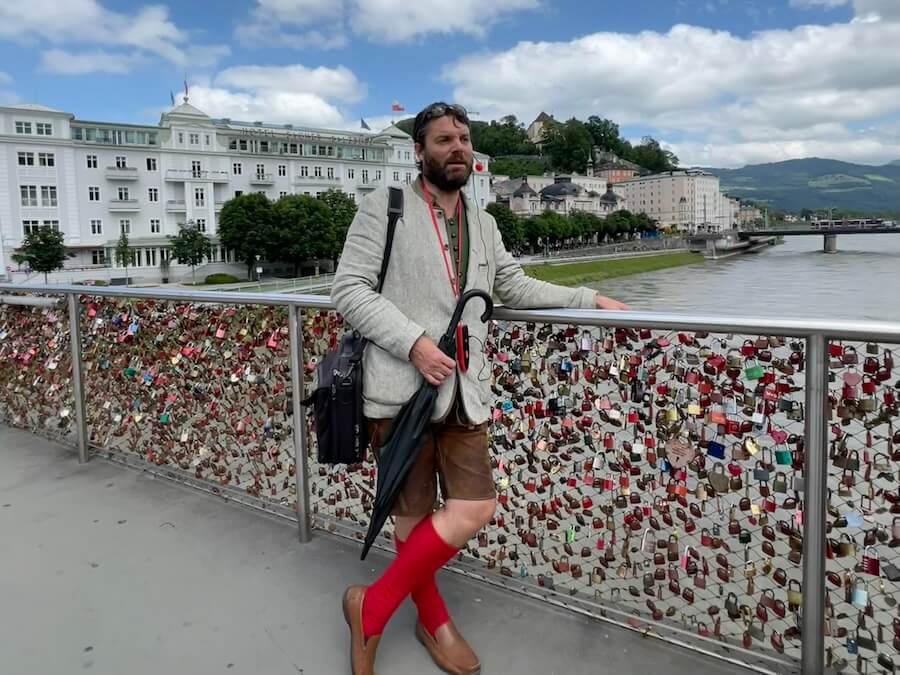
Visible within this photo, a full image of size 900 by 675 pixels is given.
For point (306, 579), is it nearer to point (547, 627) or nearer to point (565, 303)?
point (547, 627)

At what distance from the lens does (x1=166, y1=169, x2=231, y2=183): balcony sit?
189ft

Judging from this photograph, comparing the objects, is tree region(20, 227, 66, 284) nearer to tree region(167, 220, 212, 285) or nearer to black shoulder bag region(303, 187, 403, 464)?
tree region(167, 220, 212, 285)

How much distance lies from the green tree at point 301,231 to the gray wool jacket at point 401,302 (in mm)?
51395

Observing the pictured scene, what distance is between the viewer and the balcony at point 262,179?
6278 centimetres

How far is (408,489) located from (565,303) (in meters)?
0.75

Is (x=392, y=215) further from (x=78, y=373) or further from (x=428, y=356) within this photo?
(x=78, y=373)

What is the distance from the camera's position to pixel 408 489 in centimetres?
199

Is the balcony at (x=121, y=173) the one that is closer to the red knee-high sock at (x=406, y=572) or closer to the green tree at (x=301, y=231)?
the green tree at (x=301, y=231)

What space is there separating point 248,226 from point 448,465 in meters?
52.5

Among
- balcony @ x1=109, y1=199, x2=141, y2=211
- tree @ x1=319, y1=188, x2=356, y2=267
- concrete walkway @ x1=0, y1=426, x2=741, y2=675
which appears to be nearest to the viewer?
concrete walkway @ x1=0, y1=426, x2=741, y2=675

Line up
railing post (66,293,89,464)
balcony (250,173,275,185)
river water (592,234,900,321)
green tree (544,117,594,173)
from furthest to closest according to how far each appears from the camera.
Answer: green tree (544,117,594,173), balcony (250,173,275,185), river water (592,234,900,321), railing post (66,293,89,464)

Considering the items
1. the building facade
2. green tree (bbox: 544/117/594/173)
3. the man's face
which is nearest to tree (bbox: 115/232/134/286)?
the man's face

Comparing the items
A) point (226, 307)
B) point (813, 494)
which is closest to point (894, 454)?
point (813, 494)

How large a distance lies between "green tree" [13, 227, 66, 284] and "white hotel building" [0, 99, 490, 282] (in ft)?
4.40
